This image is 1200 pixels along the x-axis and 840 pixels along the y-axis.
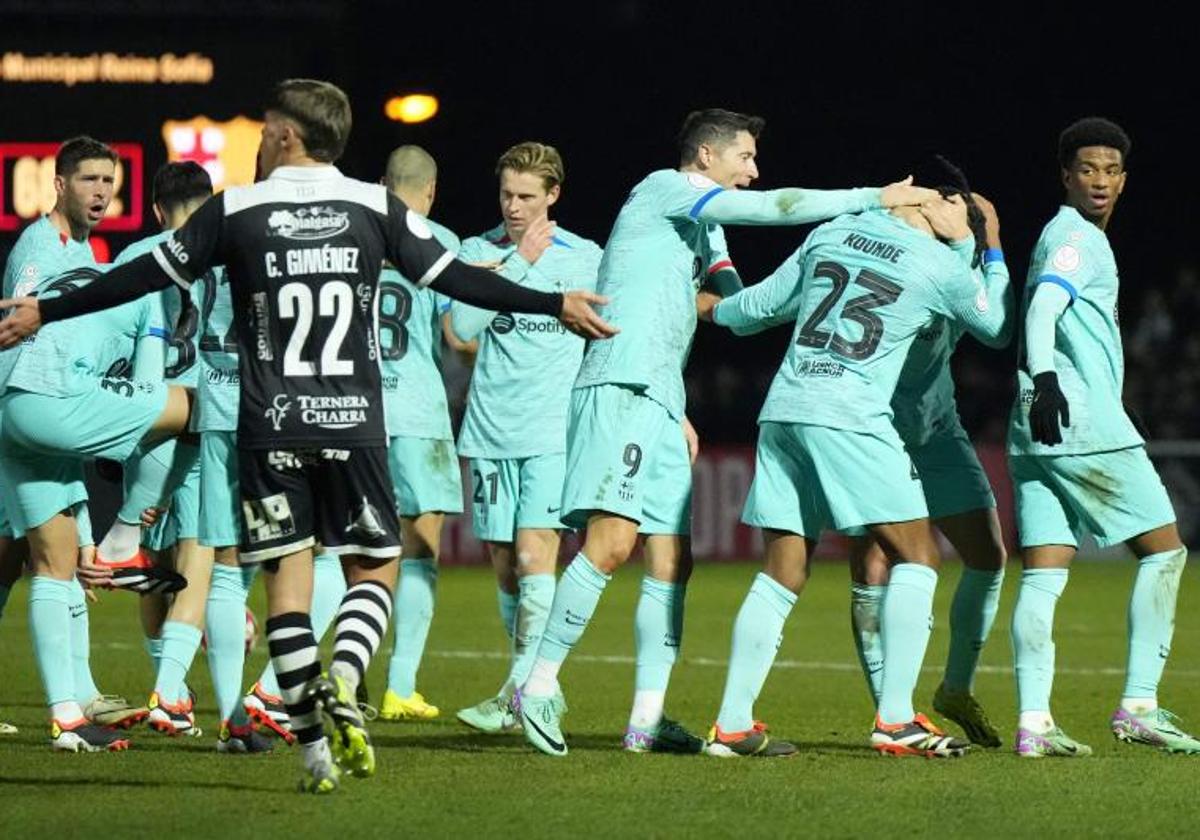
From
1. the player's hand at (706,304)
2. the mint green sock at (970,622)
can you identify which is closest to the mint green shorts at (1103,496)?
the mint green sock at (970,622)

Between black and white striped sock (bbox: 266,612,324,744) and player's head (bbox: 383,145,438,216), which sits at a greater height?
player's head (bbox: 383,145,438,216)

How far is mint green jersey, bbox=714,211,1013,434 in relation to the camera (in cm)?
802

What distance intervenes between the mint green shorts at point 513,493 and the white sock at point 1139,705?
2.61 m

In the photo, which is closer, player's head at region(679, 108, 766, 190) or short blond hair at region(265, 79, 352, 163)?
short blond hair at region(265, 79, 352, 163)

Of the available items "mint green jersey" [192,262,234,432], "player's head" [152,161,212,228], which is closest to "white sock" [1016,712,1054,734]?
"mint green jersey" [192,262,234,432]

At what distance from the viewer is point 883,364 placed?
8.07 m

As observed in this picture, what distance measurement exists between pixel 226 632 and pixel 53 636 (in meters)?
0.61

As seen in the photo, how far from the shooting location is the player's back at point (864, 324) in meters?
8.02

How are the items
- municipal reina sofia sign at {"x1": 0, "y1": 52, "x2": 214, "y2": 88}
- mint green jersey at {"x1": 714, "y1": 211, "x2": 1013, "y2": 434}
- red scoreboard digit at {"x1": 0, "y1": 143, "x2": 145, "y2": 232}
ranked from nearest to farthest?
mint green jersey at {"x1": 714, "y1": 211, "x2": 1013, "y2": 434}, red scoreboard digit at {"x1": 0, "y1": 143, "x2": 145, "y2": 232}, municipal reina sofia sign at {"x1": 0, "y1": 52, "x2": 214, "y2": 88}

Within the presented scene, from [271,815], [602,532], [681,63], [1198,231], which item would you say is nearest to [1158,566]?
[602,532]

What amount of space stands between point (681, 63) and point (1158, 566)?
21.7 m

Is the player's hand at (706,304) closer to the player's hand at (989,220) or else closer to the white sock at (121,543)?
the player's hand at (989,220)

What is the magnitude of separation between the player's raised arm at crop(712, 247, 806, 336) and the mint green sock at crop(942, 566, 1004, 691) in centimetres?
119

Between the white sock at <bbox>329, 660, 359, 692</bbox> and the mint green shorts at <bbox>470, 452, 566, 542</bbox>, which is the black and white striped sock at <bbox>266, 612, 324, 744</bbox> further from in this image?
the mint green shorts at <bbox>470, 452, 566, 542</bbox>
